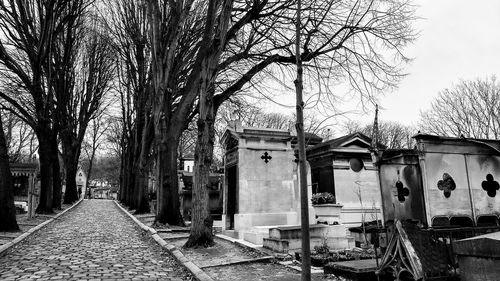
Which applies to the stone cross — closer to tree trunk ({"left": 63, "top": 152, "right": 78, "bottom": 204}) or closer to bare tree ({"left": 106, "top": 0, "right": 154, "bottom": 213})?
bare tree ({"left": 106, "top": 0, "right": 154, "bottom": 213})

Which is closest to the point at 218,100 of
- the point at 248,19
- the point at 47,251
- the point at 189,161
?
the point at 248,19

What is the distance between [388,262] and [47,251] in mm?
7080

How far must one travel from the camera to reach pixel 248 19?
38.7 ft

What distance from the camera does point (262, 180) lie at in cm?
1156

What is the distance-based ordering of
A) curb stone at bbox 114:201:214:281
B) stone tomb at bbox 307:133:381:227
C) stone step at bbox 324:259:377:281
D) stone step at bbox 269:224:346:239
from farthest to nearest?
stone tomb at bbox 307:133:381:227
stone step at bbox 269:224:346:239
curb stone at bbox 114:201:214:281
stone step at bbox 324:259:377:281

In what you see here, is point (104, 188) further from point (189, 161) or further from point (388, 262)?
point (388, 262)

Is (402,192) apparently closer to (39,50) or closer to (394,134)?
(39,50)

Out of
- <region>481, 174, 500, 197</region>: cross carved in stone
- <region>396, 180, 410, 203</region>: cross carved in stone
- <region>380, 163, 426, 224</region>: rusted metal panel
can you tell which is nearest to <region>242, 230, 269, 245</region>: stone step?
<region>380, 163, 426, 224</region>: rusted metal panel

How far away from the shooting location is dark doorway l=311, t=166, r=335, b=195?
48.8 ft

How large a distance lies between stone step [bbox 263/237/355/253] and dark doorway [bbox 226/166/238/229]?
371 cm

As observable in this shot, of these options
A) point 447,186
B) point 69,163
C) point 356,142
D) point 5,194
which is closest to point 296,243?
point 447,186

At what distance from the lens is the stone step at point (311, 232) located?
8.20 metres

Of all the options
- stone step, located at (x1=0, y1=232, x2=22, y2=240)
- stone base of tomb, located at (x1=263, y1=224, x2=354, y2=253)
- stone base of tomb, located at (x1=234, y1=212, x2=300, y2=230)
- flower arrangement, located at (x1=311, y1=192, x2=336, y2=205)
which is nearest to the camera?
stone base of tomb, located at (x1=263, y1=224, x2=354, y2=253)

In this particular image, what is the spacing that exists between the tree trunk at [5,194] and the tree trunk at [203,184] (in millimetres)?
5607
